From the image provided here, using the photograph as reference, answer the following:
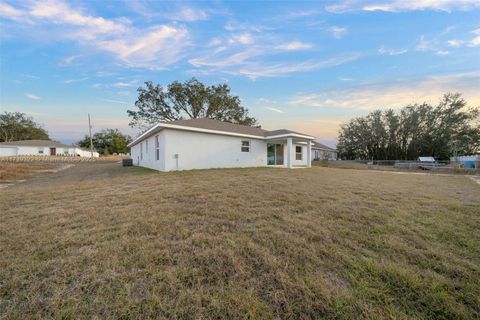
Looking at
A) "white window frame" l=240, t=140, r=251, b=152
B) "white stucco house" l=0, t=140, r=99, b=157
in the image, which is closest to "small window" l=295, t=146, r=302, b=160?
"white window frame" l=240, t=140, r=251, b=152

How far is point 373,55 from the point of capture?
11.5 meters

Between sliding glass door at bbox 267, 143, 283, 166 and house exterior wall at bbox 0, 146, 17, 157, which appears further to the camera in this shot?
house exterior wall at bbox 0, 146, 17, 157

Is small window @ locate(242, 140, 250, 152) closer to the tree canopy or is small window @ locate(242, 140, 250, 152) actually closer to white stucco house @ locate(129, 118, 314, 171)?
white stucco house @ locate(129, 118, 314, 171)

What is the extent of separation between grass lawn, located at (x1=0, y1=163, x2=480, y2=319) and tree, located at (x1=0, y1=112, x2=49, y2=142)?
201ft

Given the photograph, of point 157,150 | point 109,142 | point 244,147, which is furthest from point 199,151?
point 109,142

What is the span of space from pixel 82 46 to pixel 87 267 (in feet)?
45.4

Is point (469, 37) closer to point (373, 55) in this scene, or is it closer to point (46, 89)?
point (373, 55)

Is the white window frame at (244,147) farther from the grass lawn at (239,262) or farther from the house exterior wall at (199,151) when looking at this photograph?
the grass lawn at (239,262)

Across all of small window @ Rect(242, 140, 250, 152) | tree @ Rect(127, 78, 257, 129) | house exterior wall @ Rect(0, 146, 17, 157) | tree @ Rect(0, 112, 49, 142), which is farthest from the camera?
tree @ Rect(0, 112, 49, 142)

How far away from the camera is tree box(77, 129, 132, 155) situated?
51625mm

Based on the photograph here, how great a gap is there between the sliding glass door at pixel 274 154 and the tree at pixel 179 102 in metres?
13.3

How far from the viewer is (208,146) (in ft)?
40.7

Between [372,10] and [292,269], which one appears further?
[372,10]

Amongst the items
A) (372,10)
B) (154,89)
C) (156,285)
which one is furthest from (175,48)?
(154,89)
